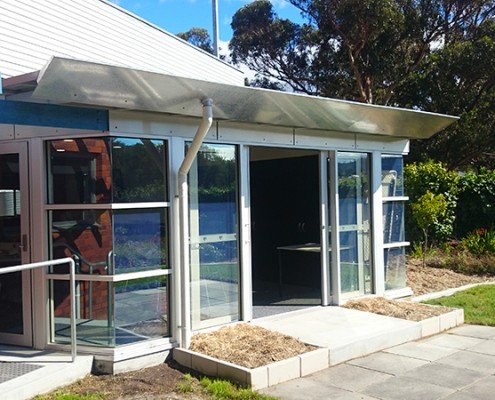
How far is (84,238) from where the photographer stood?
5285mm

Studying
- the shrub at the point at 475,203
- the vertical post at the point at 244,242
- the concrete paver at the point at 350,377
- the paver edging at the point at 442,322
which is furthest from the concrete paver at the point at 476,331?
the shrub at the point at 475,203

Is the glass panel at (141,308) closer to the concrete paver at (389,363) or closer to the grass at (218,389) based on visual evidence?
the grass at (218,389)

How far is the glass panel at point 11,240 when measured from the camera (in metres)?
5.53

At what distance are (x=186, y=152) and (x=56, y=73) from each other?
75.1 inches

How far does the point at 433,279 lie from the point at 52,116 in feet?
24.1

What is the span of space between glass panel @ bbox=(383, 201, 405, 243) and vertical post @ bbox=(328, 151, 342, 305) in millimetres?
1063

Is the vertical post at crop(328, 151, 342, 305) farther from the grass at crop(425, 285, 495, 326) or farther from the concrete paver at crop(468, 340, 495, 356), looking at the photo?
the concrete paver at crop(468, 340, 495, 356)

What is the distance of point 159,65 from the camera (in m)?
10.8

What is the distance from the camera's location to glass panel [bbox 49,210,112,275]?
5219mm

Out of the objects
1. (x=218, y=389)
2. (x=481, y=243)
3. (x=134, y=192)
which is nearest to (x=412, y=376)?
(x=218, y=389)

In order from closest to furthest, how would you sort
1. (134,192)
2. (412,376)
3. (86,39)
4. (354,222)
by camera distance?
(412,376), (134,192), (354,222), (86,39)

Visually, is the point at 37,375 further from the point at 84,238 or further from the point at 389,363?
the point at 389,363

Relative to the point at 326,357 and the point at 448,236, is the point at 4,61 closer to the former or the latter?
the point at 326,357

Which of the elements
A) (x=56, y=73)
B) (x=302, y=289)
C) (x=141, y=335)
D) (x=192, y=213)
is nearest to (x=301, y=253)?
(x=302, y=289)
